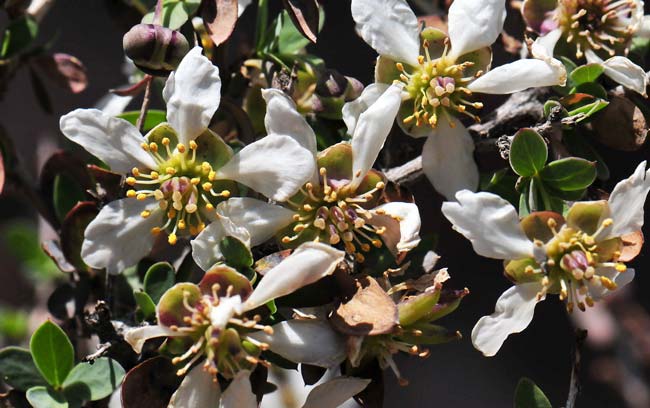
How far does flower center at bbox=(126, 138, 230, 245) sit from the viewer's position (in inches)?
41.6

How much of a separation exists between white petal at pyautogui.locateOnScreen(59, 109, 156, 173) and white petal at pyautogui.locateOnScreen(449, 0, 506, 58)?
15.5 inches

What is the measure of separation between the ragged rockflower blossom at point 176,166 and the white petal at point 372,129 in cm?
7

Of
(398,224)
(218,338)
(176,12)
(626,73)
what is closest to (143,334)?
(218,338)

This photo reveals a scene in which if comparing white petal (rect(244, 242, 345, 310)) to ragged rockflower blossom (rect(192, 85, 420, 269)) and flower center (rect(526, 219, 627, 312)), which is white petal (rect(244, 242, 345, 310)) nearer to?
ragged rockflower blossom (rect(192, 85, 420, 269))

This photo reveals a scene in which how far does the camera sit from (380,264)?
1047 millimetres

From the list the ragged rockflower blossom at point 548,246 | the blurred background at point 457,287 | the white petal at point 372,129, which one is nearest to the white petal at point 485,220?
the ragged rockflower blossom at point 548,246

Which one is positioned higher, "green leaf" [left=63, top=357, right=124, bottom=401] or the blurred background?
"green leaf" [left=63, top=357, right=124, bottom=401]

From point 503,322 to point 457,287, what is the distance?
1.75 meters

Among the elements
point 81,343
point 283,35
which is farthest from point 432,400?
point 283,35

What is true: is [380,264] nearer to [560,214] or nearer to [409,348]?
[409,348]

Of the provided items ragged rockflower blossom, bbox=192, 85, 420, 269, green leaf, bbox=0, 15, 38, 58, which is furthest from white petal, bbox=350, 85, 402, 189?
green leaf, bbox=0, 15, 38, 58

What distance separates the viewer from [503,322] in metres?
1.04

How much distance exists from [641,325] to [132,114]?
1.54m

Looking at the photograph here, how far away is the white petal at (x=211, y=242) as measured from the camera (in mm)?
997
